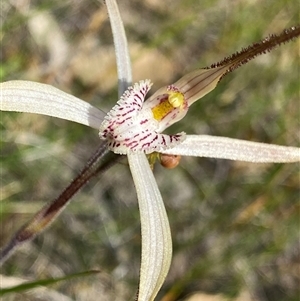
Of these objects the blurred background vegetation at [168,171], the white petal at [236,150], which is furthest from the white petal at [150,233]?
the blurred background vegetation at [168,171]

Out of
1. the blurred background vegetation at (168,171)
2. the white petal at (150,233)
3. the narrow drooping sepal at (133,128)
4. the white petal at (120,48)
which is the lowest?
the white petal at (150,233)

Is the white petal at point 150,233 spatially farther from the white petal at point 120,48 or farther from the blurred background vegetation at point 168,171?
the blurred background vegetation at point 168,171

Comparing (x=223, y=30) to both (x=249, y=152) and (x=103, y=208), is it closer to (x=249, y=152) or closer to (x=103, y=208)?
(x=103, y=208)

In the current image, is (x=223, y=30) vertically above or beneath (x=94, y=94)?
above

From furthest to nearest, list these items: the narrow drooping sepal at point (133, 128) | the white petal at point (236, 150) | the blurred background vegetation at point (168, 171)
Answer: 1. the blurred background vegetation at point (168, 171)
2. the white petal at point (236, 150)
3. the narrow drooping sepal at point (133, 128)

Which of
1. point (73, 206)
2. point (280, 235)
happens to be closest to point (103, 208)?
point (73, 206)

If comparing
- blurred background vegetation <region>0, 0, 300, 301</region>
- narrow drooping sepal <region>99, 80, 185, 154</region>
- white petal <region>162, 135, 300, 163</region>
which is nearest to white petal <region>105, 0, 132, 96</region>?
narrow drooping sepal <region>99, 80, 185, 154</region>
